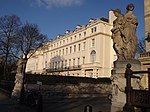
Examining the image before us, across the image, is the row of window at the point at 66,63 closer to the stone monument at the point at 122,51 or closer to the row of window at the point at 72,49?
the row of window at the point at 72,49

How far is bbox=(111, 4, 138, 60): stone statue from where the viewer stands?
8164 millimetres

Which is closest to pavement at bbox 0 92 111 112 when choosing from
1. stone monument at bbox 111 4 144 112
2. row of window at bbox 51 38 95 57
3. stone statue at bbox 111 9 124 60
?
stone monument at bbox 111 4 144 112

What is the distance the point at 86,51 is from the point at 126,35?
134ft

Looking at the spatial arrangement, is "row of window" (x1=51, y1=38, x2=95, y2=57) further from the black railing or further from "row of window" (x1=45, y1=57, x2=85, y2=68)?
the black railing

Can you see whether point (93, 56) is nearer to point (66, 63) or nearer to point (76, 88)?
point (66, 63)

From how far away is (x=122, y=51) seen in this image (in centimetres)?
827

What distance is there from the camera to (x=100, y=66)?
4428 centimetres

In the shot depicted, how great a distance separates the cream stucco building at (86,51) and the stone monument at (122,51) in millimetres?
35831

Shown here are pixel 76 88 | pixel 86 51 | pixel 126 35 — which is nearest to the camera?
pixel 126 35

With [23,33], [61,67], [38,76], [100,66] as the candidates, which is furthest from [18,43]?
[61,67]

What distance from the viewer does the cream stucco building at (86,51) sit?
45.0 meters

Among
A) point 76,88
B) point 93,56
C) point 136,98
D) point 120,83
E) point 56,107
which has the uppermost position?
point 93,56

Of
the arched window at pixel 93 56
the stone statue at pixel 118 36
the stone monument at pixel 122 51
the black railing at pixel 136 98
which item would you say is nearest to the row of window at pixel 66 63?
the arched window at pixel 93 56

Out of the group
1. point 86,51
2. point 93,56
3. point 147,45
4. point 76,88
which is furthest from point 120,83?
point 86,51
